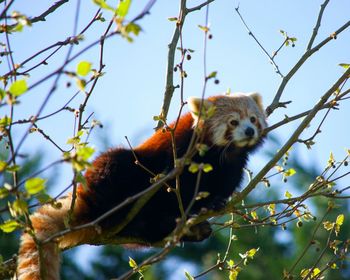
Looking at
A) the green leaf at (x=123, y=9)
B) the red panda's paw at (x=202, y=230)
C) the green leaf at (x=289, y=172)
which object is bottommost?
the green leaf at (x=289, y=172)

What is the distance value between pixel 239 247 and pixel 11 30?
15928 mm

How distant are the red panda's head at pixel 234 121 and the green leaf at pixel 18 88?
10.7 feet

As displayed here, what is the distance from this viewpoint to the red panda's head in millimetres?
6512

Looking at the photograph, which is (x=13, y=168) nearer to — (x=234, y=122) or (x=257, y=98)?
(x=234, y=122)

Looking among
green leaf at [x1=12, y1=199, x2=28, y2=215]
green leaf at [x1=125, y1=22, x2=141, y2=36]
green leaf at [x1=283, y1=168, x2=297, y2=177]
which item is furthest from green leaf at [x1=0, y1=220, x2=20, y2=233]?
green leaf at [x1=283, y1=168, x2=297, y2=177]

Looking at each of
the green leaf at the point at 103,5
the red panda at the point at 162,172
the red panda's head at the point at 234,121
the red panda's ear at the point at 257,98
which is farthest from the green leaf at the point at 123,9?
the red panda's ear at the point at 257,98

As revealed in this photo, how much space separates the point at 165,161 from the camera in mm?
6328

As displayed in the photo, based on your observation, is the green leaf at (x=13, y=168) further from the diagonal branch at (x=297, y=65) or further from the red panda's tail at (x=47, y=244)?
the diagonal branch at (x=297, y=65)

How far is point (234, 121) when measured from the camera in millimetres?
6742

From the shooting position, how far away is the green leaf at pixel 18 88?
10.4ft

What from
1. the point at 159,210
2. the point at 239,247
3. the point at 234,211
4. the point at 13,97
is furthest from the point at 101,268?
the point at 13,97

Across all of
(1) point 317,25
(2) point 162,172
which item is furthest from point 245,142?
(1) point 317,25

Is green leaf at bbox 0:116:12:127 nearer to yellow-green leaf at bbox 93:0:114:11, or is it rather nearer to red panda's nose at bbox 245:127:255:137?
yellow-green leaf at bbox 93:0:114:11

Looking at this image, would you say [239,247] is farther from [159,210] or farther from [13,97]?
[13,97]
